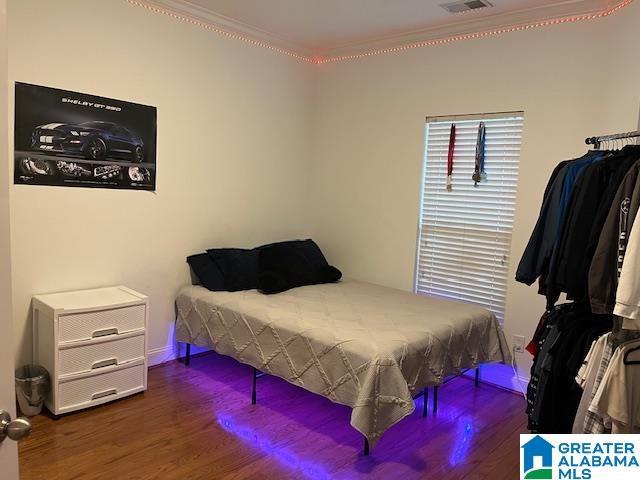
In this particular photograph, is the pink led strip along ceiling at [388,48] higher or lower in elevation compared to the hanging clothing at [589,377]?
higher

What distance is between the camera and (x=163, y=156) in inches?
142

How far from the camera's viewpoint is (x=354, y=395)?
102 inches

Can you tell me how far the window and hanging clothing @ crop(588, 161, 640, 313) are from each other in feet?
5.36

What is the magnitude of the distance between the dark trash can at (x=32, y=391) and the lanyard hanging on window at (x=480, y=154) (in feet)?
10.4

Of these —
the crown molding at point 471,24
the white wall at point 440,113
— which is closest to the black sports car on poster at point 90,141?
the white wall at point 440,113

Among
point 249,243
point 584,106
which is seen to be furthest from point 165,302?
point 584,106

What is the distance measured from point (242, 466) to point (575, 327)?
173 cm

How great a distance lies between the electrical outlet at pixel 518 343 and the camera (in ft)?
11.5

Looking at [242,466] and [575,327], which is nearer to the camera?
[575,327]

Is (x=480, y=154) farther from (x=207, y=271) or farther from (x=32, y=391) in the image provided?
(x=32, y=391)

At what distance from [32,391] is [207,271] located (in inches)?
55.3

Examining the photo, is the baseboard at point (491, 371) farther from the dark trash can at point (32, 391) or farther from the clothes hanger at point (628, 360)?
the clothes hanger at point (628, 360)

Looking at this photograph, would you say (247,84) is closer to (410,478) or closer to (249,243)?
(249,243)

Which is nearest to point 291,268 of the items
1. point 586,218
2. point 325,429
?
point 325,429
